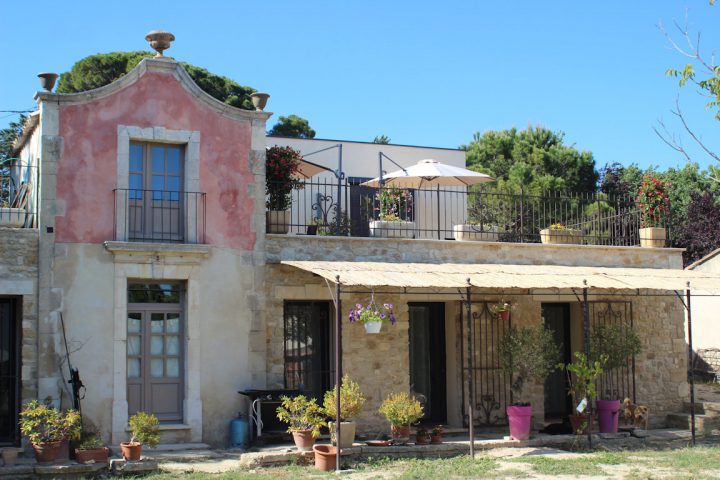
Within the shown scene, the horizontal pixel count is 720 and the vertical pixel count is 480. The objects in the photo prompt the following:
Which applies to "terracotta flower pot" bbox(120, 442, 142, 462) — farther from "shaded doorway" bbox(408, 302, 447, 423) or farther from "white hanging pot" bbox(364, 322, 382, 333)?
"shaded doorway" bbox(408, 302, 447, 423)

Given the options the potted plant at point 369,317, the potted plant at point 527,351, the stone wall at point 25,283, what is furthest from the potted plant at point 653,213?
the stone wall at point 25,283

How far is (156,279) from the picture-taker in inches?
501

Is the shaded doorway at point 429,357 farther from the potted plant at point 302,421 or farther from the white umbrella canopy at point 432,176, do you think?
the potted plant at point 302,421

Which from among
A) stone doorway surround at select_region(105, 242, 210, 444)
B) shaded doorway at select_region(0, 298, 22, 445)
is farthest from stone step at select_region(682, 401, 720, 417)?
shaded doorway at select_region(0, 298, 22, 445)

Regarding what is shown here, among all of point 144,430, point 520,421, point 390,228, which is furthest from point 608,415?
point 144,430

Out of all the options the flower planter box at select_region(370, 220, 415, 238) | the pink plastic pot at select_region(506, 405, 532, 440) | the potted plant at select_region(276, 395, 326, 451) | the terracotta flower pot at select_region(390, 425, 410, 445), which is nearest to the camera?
the potted plant at select_region(276, 395, 326, 451)

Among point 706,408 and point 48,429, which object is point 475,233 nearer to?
point 706,408

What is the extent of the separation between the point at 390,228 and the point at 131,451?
18.2 ft

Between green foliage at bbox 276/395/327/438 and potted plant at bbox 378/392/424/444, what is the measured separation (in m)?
1.02

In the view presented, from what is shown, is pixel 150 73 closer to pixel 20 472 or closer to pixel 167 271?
pixel 167 271

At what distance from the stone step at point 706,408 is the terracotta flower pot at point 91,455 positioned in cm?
996

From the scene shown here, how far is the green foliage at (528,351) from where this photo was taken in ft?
46.1

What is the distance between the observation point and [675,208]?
29078 mm

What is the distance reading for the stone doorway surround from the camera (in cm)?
1224
